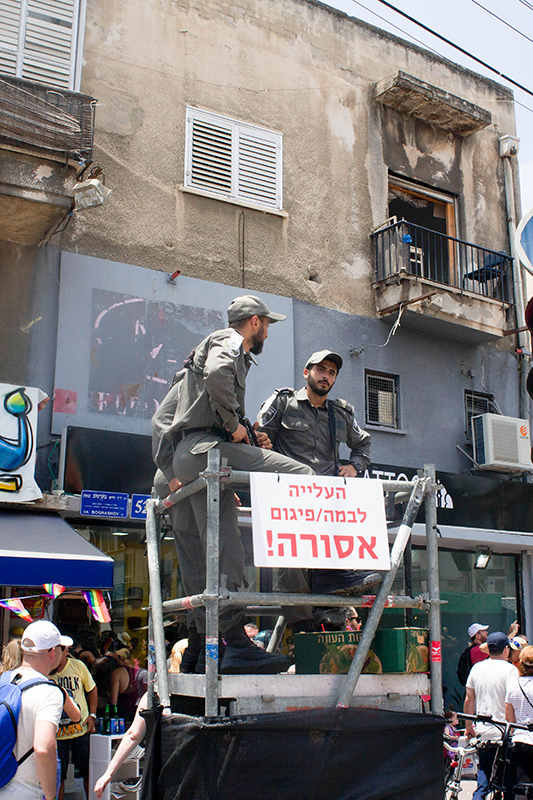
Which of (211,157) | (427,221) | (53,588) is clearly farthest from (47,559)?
(427,221)

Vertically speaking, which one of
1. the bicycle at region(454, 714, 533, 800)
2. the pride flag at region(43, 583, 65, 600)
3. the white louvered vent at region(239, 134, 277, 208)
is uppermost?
the white louvered vent at region(239, 134, 277, 208)

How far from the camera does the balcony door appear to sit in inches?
576

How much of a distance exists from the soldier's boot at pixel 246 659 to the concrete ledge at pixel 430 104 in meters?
12.4

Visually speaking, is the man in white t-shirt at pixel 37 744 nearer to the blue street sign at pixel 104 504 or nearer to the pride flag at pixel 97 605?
the pride flag at pixel 97 605

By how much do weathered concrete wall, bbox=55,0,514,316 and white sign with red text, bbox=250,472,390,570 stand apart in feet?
26.8

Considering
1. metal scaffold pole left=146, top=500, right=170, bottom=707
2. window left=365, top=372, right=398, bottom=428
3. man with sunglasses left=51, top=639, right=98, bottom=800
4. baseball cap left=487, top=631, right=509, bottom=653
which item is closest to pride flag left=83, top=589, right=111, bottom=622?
man with sunglasses left=51, top=639, right=98, bottom=800

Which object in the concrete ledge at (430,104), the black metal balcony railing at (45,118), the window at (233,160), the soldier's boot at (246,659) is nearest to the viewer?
the soldier's boot at (246,659)

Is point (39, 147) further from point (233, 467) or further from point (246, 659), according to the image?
point (246, 659)

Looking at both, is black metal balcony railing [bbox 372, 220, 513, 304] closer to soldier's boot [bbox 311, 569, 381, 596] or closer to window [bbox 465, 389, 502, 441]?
window [bbox 465, 389, 502, 441]

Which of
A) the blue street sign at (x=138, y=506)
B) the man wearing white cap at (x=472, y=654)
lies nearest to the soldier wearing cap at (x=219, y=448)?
the blue street sign at (x=138, y=506)

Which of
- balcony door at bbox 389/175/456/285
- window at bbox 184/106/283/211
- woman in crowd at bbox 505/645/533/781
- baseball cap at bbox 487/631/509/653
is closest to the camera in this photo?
woman in crowd at bbox 505/645/533/781

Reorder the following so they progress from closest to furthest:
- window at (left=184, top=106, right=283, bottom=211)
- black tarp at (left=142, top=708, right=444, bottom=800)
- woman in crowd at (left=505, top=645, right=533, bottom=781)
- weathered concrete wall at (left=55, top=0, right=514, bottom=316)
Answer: black tarp at (left=142, top=708, right=444, bottom=800)
woman in crowd at (left=505, top=645, right=533, bottom=781)
weathered concrete wall at (left=55, top=0, right=514, bottom=316)
window at (left=184, top=106, right=283, bottom=211)

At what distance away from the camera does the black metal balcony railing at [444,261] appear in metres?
13.8

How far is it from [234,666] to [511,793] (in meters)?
4.31
